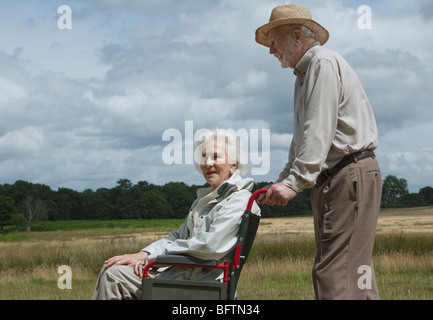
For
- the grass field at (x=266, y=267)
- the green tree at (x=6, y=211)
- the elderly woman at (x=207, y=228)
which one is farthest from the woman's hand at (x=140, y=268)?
the green tree at (x=6, y=211)

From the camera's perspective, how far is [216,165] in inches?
126

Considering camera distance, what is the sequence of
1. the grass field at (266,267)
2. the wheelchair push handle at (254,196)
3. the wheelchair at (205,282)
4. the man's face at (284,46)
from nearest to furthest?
the wheelchair at (205,282) → the wheelchair push handle at (254,196) → the man's face at (284,46) → the grass field at (266,267)

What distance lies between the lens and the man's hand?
2.83 metres

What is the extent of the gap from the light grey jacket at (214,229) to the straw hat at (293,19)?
89cm

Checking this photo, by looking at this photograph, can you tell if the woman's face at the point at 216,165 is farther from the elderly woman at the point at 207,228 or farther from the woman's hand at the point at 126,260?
the woman's hand at the point at 126,260

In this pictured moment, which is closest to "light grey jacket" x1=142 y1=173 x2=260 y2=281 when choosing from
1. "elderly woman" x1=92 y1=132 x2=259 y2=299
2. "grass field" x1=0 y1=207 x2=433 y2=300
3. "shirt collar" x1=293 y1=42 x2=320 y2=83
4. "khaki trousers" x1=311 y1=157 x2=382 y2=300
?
"elderly woman" x1=92 y1=132 x2=259 y2=299

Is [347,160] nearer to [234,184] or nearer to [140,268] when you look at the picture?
[234,184]

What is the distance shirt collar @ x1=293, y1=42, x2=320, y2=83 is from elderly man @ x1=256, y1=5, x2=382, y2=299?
0.04m

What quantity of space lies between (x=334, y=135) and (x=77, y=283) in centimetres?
784

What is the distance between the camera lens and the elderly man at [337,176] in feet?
9.31

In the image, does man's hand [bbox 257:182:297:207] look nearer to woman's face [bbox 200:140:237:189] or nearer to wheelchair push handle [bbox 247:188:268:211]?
wheelchair push handle [bbox 247:188:268:211]

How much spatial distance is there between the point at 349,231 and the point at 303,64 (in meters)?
0.94
